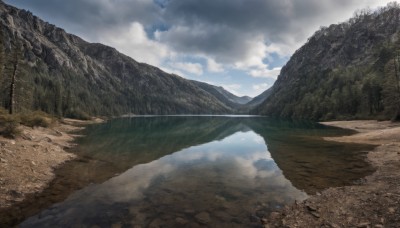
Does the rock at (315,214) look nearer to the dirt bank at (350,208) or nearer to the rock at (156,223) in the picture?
the dirt bank at (350,208)

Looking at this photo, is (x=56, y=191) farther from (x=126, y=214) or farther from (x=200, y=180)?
(x=200, y=180)

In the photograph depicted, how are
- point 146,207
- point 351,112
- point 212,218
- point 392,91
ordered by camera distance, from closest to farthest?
1. point 212,218
2. point 146,207
3. point 392,91
4. point 351,112

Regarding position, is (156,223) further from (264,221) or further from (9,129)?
(9,129)

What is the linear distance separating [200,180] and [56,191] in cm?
1090

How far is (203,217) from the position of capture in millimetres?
14039

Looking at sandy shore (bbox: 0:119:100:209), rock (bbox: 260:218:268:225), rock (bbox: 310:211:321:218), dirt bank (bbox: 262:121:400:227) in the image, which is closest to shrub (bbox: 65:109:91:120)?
sandy shore (bbox: 0:119:100:209)

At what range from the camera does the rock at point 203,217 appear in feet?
44.3

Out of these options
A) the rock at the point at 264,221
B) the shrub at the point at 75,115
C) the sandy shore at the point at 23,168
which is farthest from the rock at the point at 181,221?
the shrub at the point at 75,115

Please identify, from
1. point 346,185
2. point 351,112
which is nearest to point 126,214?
point 346,185

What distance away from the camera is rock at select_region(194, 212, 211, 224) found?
13.5m

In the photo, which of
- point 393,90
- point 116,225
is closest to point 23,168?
point 116,225

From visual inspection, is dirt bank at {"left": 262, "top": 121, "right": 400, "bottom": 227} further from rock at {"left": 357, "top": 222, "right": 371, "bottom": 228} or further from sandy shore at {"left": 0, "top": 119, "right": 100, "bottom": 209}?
sandy shore at {"left": 0, "top": 119, "right": 100, "bottom": 209}

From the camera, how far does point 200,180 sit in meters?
22.4

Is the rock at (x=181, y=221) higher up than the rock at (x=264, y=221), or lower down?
lower down
